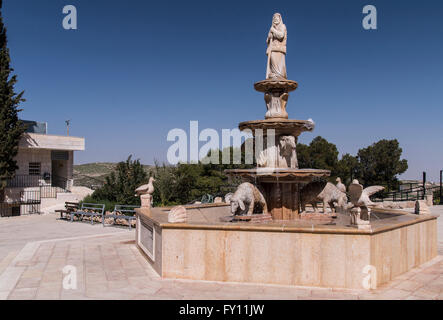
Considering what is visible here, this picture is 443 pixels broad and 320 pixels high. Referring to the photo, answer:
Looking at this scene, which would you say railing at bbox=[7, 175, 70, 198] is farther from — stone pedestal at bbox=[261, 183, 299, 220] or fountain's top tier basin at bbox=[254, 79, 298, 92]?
stone pedestal at bbox=[261, 183, 299, 220]

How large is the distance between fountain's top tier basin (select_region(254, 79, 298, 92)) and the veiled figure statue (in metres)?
0.32

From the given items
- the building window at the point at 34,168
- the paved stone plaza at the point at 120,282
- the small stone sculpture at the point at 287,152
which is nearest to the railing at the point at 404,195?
the paved stone plaza at the point at 120,282

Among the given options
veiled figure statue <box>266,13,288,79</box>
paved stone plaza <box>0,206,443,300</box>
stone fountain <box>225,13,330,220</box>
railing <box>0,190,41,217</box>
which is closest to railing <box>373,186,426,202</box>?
paved stone plaza <box>0,206,443,300</box>

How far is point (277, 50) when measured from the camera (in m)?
10.5

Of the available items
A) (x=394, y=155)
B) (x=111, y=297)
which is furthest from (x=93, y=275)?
(x=394, y=155)

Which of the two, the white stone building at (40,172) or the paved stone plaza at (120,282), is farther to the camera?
the white stone building at (40,172)

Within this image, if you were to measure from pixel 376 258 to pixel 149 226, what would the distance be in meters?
4.91

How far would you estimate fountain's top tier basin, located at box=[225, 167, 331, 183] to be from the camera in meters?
9.06

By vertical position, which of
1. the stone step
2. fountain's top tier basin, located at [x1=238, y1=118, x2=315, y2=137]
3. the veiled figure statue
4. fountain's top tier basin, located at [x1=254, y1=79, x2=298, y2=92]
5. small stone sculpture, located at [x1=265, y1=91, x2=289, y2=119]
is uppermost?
the veiled figure statue

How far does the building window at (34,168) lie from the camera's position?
1075 inches

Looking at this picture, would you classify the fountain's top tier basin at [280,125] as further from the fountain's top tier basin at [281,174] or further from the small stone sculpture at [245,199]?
the small stone sculpture at [245,199]

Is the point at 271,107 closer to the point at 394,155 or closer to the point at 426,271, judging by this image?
the point at 426,271

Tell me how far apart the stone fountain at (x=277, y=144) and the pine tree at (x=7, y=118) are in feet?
59.9

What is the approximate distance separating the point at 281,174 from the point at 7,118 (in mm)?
20125
